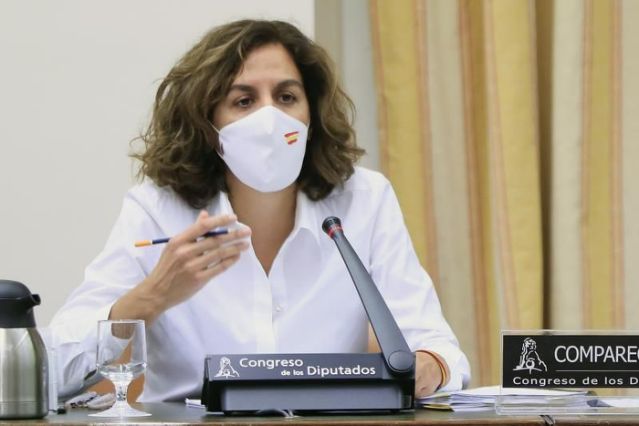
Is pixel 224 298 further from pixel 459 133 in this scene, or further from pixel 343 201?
pixel 459 133

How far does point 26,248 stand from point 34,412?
4.14 ft

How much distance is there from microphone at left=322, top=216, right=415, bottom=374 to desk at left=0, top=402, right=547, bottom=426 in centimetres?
7

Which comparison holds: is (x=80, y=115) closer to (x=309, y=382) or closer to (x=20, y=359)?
(x=20, y=359)

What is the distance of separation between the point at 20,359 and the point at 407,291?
0.82 metres

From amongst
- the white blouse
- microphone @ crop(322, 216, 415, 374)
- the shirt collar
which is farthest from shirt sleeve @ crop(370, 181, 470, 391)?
microphone @ crop(322, 216, 415, 374)

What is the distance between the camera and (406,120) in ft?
8.73

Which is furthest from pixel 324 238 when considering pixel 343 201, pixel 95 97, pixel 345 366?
pixel 95 97

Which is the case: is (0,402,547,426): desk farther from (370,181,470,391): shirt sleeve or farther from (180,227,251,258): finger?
(370,181,470,391): shirt sleeve

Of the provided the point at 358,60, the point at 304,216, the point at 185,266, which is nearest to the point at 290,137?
the point at 304,216

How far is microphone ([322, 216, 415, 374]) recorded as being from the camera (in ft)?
4.61

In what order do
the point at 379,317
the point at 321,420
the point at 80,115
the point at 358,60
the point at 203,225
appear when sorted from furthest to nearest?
the point at 358,60 < the point at 80,115 < the point at 203,225 < the point at 379,317 < the point at 321,420

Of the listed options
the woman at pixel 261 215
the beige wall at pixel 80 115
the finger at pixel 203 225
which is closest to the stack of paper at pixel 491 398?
the woman at pixel 261 215

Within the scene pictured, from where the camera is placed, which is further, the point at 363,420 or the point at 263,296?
the point at 263,296

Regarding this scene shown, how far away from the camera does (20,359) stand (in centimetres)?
140
